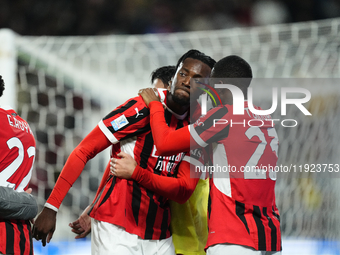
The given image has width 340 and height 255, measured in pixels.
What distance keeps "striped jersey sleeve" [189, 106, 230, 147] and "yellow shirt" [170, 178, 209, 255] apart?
0.54 meters

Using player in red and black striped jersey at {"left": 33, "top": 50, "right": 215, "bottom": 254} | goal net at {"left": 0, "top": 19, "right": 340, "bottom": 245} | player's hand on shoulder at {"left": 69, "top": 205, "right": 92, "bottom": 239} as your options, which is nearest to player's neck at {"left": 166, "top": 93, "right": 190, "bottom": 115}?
player in red and black striped jersey at {"left": 33, "top": 50, "right": 215, "bottom": 254}

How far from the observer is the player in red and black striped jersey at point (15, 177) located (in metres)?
1.64

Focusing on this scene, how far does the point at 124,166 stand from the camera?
1.75 meters

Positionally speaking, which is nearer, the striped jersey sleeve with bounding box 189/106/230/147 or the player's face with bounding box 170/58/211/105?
the striped jersey sleeve with bounding box 189/106/230/147

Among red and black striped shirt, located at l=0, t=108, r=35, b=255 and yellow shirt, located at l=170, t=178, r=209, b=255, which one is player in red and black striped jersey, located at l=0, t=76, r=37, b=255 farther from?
yellow shirt, located at l=170, t=178, r=209, b=255

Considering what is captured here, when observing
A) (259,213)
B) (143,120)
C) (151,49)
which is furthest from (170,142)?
(151,49)

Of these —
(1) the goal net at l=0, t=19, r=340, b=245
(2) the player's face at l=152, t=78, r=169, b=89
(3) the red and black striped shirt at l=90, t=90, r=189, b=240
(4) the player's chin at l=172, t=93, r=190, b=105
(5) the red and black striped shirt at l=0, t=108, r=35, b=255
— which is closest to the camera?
(5) the red and black striped shirt at l=0, t=108, r=35, b=255

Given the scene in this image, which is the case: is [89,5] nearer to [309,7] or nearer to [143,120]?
[309,7]

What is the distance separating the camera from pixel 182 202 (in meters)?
1.88

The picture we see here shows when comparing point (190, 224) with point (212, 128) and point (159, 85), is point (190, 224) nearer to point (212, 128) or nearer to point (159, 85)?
point (212, 128)

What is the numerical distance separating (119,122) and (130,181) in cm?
31

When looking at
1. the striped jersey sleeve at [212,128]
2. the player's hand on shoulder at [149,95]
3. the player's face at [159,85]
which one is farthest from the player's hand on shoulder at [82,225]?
the player's face at [159,85]

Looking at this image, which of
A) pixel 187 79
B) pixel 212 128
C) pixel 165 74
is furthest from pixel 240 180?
pixel 165 74

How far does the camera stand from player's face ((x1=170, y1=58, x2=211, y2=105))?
6.21ft
